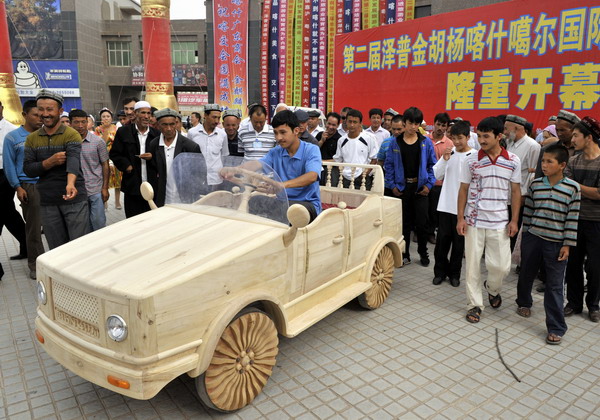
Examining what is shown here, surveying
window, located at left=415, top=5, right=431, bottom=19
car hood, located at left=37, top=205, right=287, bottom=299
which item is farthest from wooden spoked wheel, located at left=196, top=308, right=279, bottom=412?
window, located at left=415, top=5, right=431, bottom=19

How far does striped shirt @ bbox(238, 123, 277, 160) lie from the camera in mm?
5699

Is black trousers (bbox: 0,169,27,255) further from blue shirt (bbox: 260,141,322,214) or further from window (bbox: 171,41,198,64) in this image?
window (bbox: 171,41,198,64)

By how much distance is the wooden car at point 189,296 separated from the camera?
225 centimetres

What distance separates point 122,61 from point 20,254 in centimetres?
3316

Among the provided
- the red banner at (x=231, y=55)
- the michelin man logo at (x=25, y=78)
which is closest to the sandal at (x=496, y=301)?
the red banner at (x=231, y=55)

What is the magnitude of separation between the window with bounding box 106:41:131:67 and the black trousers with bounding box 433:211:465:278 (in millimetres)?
35577

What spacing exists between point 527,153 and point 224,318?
4.30m

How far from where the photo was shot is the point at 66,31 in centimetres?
2967

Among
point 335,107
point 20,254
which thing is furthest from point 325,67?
point 20,254

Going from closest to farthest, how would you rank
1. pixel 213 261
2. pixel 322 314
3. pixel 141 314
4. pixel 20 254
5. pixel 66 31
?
1. pixel 141 314
2. pixel 213 261
3. pixel 322 314
4. pixel 20 254
5. pixel 66 31

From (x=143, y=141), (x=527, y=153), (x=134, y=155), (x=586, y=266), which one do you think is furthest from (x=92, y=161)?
(x=586, y=266)

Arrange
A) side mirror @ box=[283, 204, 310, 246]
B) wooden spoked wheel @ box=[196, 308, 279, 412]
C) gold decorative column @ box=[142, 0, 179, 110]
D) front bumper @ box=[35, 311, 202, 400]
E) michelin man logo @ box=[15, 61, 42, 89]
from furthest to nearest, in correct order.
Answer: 1. michelin man logo @ box=[15, 61, 42, 89]
2. gold decorative column @ box=[142, 0, 179, 110]
3. side mirror @ box=[283, 204, 310, 246]
4. wooden spoked wheel @ box=[196, 308, 279, 412]
5. front bumper @ box=[35, 311, 202, 400]

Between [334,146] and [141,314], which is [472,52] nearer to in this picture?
[334,146]

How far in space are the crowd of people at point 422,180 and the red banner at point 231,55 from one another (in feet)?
37.9
